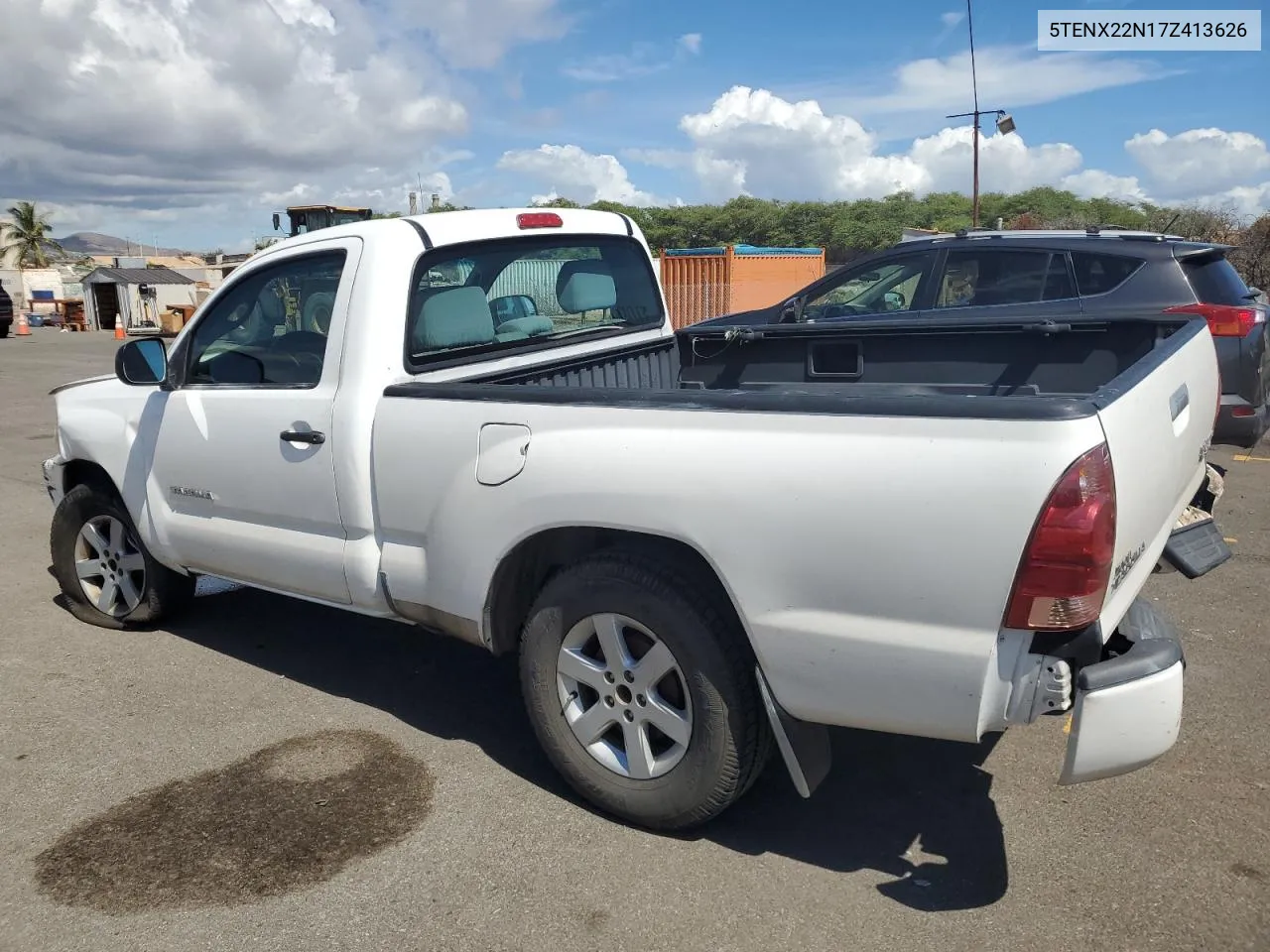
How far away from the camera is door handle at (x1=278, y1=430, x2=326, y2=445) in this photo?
367 centimetres

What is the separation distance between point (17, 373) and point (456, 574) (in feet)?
61.5

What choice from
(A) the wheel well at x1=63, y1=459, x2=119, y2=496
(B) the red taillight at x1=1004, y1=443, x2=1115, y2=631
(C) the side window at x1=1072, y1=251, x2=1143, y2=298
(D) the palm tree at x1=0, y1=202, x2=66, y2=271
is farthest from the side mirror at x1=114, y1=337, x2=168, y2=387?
(D) the palm tree at x1=0, y1=202, x2=66, y2=271

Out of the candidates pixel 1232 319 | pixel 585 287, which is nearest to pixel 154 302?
pixel 585 287

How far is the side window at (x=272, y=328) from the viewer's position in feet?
12.8

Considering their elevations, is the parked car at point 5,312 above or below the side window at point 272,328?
above

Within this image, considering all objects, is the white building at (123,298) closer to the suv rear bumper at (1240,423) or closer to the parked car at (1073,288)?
the parked car at (1073,288)

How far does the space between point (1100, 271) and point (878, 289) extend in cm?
163

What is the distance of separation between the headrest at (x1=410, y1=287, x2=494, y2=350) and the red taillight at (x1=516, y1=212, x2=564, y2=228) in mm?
414

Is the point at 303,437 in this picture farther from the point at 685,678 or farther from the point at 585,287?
the point at 685,678

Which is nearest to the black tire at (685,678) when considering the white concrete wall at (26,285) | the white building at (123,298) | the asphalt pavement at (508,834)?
the asphalt pavement at (508,834)

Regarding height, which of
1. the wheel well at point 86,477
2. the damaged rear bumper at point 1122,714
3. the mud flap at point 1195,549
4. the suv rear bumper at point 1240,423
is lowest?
the damaged rear bumper at point 1122,714

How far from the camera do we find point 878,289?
8094mm

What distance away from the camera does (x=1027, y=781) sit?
3.45 metres

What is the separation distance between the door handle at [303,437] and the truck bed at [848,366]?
345 millimetres
